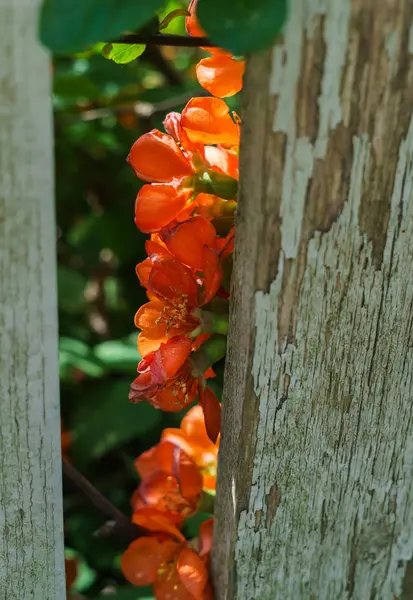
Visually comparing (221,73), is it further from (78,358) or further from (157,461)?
(78,358)

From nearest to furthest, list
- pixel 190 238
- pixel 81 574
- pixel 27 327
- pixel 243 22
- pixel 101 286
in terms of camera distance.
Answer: pixel 243 22 < pixel 27 327 < pixel 190 238 < pixel 81 574 < pixel 101 286

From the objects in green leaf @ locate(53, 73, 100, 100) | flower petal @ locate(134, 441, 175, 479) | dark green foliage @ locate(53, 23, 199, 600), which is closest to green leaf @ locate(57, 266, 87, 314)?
dark green foliage @ locate(53, 23, 199, 600)

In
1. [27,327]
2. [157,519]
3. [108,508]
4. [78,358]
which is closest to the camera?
[27,327]

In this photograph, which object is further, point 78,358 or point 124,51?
point 78,358

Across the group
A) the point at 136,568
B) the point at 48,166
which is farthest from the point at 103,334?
the point at 48,166

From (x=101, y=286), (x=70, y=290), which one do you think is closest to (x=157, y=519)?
(x=70, y=290)

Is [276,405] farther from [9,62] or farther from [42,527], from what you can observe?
[9,62]

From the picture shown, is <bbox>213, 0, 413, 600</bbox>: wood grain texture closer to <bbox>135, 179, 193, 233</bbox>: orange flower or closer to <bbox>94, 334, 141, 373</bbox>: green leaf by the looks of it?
<bbox>135, 179, 193, 233</bbox>: orange flower
